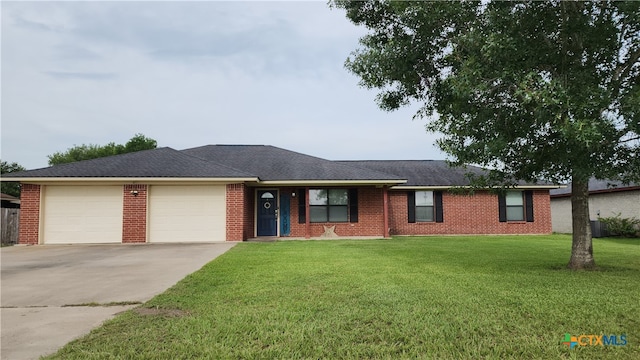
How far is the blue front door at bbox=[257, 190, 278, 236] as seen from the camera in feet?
55.7

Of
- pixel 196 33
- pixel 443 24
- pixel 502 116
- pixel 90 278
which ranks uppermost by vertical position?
pixel 196 33

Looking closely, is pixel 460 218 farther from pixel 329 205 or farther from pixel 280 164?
pixel 280 164

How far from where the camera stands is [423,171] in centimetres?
2055

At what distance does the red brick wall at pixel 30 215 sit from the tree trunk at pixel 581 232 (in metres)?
16.6

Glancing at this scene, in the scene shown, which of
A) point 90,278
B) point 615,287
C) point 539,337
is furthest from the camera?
point 90,278

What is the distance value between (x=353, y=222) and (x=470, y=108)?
34.8ft

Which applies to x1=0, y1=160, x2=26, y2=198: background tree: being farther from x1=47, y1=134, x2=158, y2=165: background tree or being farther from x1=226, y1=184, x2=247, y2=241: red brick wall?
x1=226, y1=184, x2=247, y2=241: red brick wall

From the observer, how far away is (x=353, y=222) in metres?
17.2

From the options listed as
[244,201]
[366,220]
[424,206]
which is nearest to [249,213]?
[244,201]

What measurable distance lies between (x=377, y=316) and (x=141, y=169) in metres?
13.4

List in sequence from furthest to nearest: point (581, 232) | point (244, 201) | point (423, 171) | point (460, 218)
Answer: point (423, 171), point (460, 218), point (244, 201), point (581, 232)

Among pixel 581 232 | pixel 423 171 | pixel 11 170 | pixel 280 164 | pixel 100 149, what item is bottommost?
pixel 581 232

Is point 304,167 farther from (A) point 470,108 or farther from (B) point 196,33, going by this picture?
(A) point 470,108

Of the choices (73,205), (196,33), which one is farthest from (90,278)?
(196,33)
